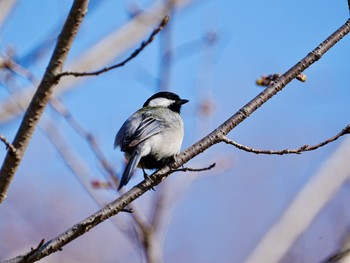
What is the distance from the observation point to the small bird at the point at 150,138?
3.57m

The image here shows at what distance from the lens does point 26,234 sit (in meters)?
5.75

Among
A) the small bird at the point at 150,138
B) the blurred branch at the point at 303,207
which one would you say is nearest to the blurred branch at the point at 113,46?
A: the small bird at the point at 150,138

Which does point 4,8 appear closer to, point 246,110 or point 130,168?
point 130,168

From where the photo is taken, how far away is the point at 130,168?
10.7ft

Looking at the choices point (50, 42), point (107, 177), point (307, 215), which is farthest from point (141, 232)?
point (50, 42)

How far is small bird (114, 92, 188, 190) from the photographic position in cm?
357

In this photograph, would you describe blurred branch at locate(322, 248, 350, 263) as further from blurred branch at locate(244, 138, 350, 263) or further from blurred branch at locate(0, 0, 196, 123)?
blurred branch at locate(0, 0, 196, 123)

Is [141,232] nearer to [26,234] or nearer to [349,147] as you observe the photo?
[349,147]

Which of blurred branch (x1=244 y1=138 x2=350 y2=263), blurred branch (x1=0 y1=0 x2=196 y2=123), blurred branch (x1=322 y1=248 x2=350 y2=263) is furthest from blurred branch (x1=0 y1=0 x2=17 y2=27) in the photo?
blurred branch (x1=322 y1=248 x2=350 y2=263)

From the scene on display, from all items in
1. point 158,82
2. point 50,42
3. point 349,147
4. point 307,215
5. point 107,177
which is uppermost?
point 50,42

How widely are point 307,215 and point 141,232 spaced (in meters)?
1.16

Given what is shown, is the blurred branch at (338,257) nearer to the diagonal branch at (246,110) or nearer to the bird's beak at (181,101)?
the diagonal branch at (246,110)

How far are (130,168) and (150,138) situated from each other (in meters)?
0.44

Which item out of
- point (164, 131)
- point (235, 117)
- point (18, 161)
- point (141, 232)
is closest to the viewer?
point (18, 161)
